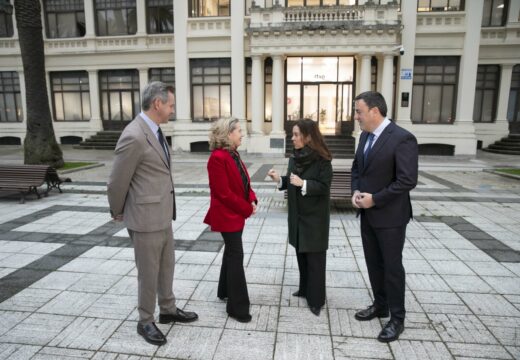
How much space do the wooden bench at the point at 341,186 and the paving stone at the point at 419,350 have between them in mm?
4382

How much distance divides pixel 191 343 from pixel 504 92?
2184cm

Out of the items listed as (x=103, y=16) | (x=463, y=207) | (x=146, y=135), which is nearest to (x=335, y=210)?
(x=463, y=207)

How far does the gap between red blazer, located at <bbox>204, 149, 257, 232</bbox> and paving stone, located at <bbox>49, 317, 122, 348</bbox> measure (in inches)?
55.8

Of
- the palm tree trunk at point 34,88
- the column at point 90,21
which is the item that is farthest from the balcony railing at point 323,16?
the column at point 90,21

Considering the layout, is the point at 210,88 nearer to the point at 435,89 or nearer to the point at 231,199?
the point at 435,89

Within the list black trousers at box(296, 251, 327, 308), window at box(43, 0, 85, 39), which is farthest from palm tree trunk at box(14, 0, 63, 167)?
black trousers at box(296, 251, 327, 308)

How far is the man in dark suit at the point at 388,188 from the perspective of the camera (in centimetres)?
318

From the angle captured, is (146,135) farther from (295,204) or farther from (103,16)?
(103,16)

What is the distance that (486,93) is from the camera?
19812mm

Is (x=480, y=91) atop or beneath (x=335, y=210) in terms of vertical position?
atop

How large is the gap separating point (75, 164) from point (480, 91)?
20.3 m

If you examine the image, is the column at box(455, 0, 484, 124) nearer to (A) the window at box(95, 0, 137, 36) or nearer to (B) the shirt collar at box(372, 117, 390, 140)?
(B) the shirt collar at box(372, 117, 390, 140)

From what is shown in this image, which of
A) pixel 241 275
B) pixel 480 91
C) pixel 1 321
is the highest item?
pixel 480 91

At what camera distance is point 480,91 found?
1980cm
